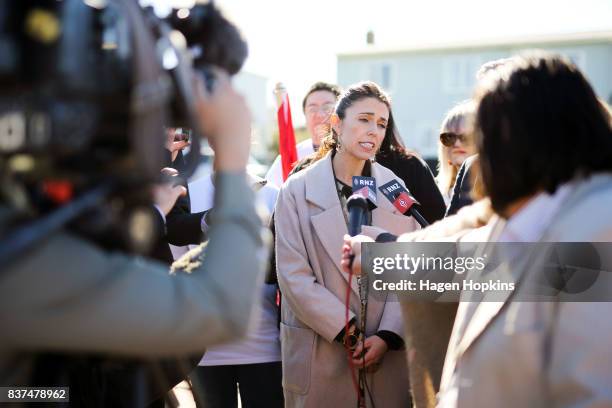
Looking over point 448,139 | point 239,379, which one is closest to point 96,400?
point 239,379

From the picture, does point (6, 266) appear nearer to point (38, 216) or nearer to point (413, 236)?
point (38, 216)

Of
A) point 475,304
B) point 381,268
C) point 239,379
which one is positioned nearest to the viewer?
point 475,304

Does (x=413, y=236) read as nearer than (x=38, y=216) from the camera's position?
No

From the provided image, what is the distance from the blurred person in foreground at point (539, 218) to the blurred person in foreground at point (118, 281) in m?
0.70

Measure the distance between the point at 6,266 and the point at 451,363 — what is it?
1250 mm

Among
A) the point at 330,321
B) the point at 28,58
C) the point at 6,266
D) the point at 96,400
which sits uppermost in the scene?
the point at 28,58

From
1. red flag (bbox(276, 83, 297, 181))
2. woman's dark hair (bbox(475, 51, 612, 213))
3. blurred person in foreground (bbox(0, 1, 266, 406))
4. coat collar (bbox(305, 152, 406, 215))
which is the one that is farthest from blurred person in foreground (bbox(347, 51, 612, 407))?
red flag (bbox(276, 83, 297, 181))

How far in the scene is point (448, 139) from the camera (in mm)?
4398

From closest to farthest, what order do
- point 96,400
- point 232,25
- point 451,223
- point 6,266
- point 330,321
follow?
1. point 6,266
2. point 232,25
3. point 96,400
4. point 451,223
5. point 330,321

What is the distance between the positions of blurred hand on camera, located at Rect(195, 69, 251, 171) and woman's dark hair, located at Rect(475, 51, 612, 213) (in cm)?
71

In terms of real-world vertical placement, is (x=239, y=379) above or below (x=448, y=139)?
below

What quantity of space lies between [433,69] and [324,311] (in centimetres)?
3110

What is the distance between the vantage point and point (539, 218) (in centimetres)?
173

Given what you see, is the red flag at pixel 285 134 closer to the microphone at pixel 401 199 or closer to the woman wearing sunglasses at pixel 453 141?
the woman wearing sunglasses at pixel 453 141
